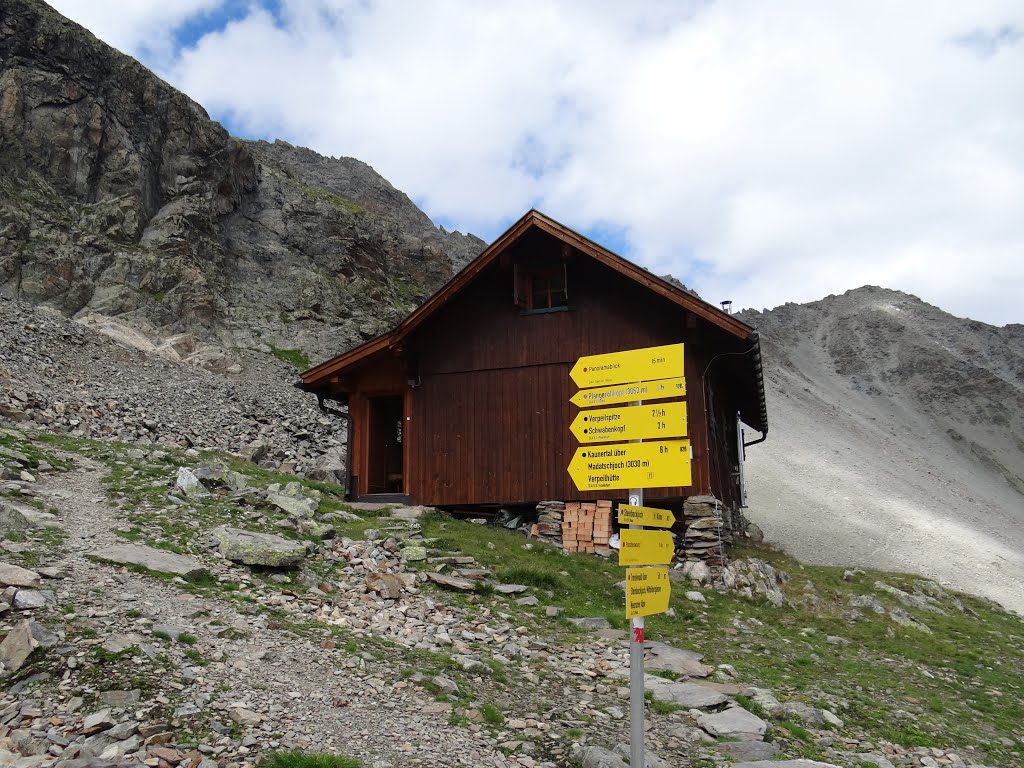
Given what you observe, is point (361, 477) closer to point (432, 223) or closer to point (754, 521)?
point (754, 521)

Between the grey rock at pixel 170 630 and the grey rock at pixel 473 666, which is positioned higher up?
the grey rock at pixel 170 630

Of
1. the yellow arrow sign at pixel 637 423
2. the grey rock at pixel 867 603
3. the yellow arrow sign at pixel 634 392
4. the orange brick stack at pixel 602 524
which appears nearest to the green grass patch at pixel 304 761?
the yellow arrow sign at pixel 637 423

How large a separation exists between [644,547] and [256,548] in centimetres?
662

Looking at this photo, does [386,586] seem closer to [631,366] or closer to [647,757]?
[647,757]

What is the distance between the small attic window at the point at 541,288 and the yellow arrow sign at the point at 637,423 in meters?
11.5

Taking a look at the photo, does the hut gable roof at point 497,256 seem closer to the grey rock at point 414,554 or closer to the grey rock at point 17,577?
the grey rock at point 414,554

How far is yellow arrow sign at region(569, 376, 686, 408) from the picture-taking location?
5742 millimetres

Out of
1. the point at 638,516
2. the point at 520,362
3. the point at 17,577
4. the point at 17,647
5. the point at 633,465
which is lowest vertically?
the point at 17,647

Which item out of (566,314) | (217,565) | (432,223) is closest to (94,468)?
(217,565)

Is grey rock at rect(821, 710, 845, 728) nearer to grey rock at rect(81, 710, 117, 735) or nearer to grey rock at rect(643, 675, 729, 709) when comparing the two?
grey rock at rect(643, 675, 729, 709)

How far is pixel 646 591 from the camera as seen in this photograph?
17.6 ft

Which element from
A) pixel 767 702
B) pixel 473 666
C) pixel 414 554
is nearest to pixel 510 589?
pixel 414 554

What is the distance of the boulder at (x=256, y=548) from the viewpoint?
9852mm

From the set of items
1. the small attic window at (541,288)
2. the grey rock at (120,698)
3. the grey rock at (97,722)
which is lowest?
the grey rock at (97,722)
